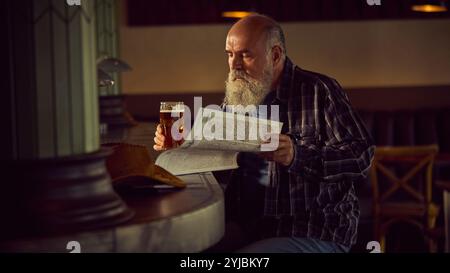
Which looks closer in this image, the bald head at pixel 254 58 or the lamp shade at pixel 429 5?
the bald head at pixel 254 58

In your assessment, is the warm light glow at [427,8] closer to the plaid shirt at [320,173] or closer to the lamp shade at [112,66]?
the lamp shade at [112,66]

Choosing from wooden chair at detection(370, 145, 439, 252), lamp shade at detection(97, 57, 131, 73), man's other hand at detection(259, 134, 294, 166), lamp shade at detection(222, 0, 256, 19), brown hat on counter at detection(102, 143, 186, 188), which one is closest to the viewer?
brown hat on counter at detection(102, 143, 186, 188)

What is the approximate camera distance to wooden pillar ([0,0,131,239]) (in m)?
1.66

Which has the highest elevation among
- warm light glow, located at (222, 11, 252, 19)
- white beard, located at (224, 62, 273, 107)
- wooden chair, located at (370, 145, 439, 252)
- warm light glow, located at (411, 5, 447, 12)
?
warm light glow, located at (411, 5, 447, 12)

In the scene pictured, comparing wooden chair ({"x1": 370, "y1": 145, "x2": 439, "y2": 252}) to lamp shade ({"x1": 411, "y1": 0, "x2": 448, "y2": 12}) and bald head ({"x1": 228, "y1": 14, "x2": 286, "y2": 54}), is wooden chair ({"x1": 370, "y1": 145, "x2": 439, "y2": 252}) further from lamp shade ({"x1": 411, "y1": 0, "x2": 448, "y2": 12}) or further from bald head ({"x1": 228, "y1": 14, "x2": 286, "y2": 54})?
bald head ({"x1": 228, "y1": 14, "x2": 286, "y2": 54})

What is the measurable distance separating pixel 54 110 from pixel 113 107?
3.83m

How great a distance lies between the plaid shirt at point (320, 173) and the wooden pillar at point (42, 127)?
1.05 m

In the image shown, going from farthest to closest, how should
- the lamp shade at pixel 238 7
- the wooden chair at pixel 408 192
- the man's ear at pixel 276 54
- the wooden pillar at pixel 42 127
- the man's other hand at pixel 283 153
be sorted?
the lamp shade at pixel 238 7, the wooden chair at pixel 408 192, the man's ear at pixel 276 54, the man's other hand at pixel 283 153, the wooden pillar at pixel 42 127

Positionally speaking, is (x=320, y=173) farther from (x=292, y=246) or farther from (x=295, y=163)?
(x=292, y=246)

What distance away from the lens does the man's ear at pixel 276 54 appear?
3.01 meters

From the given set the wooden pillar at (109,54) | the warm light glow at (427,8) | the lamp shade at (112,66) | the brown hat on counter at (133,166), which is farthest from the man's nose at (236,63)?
the warm light glow at (427,8)

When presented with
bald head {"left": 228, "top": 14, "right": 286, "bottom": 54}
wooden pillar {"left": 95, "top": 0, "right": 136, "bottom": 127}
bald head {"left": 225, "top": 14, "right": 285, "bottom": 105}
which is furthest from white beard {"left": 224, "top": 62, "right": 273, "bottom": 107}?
wooden pillar {"left": 95, "top": 0, "right": 136, "bottom": 127}

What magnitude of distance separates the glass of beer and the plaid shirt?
1.46ft
